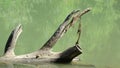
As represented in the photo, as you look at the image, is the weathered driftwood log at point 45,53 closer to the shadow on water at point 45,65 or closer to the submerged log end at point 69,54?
the submerged log end at point 69,54

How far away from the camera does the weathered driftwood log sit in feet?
31.3

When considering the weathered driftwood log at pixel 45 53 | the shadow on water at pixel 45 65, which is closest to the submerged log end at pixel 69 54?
the weathered driftwood log at pixel 45 53

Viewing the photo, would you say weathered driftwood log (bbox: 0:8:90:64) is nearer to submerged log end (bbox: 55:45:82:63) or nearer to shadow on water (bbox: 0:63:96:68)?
submerged log end (bbox: 55:45:82:63)

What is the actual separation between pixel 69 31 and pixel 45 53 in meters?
8.31

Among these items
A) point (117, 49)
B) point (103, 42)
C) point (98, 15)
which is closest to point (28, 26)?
point (103, 42)

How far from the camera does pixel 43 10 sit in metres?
23.9

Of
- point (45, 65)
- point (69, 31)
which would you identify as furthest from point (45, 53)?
point (69, 31)

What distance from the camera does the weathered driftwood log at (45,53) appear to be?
9.55 m

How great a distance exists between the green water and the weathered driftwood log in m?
0.26

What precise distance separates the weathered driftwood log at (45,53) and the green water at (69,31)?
26 centimetres

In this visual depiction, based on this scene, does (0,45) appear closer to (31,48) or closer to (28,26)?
(31,48)

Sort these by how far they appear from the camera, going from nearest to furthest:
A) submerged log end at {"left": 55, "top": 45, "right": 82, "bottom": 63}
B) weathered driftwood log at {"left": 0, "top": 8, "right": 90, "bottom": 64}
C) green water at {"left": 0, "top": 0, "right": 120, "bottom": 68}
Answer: weathered driftwood log at {"left": 0, "top": 8, "right": 90, "bottom": 64}, submerged log end at {"left": 55, "top": 45, "right": 82, "bottom": 63}, green water at {"left": 0, "top": 0, "right": 120, "bottom": 68}

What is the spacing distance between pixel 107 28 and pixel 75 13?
949cm

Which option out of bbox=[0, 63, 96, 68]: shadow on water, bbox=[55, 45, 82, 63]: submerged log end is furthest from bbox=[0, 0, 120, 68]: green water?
bbox=[55, 45, 82, 63]: submerged log end
